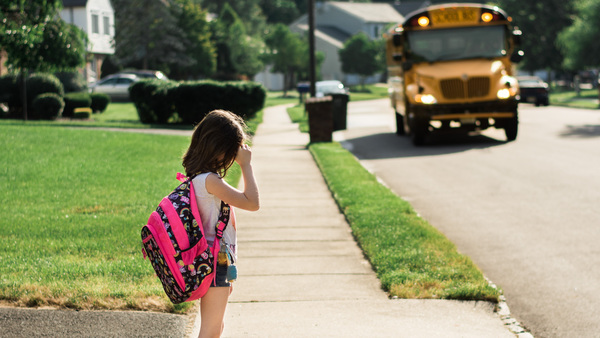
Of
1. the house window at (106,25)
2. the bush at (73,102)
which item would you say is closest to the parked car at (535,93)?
the bush at (73,102)

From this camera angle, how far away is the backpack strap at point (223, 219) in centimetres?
392

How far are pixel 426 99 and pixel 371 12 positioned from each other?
79712mm

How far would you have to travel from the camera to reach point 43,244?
24.3 feet

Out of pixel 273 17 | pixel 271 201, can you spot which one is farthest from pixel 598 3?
pixel 273 17

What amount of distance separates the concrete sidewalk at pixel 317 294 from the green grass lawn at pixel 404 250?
13cm

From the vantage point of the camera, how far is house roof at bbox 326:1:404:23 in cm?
9417

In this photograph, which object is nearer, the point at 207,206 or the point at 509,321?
the point at 207,206

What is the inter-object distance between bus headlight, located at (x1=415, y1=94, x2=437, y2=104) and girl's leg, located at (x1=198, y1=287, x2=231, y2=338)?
15.0 m

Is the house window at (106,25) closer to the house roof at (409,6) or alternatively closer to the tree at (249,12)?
the tree at (249,12)

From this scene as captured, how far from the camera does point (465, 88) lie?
60.5 feet

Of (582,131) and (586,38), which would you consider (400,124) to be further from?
(586,38)

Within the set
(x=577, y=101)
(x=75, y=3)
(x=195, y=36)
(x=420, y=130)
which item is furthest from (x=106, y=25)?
(x=420, y=130)

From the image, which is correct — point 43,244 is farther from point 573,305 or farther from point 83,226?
point 573,305

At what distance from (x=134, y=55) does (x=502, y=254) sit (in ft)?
160
